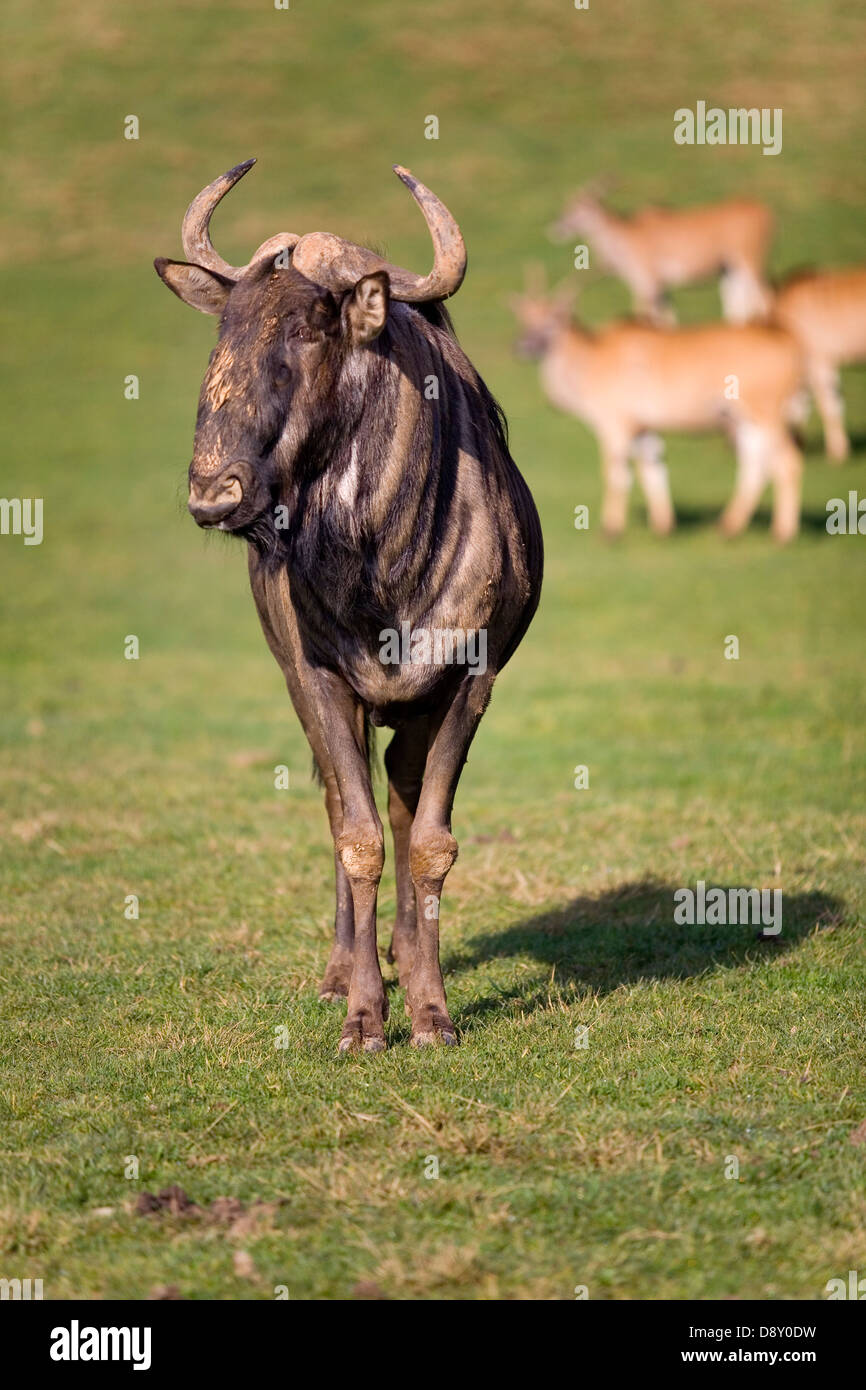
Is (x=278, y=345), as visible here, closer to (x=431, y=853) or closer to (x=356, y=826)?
(x=356, y=826)

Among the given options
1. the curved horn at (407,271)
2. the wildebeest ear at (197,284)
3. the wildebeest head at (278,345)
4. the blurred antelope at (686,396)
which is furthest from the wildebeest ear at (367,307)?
the blurred antelope at (686,396)

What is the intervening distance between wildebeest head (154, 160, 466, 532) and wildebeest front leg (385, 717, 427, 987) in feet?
5.18

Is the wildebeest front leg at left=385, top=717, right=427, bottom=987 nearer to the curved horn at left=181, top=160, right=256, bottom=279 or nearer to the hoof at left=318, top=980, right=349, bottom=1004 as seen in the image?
the hoof at left=318, top=980, right=349, bottom=1004

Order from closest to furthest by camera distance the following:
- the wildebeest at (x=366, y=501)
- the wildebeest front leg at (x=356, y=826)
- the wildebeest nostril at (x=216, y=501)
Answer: the wildebeest nostril at (x=216, y=501) < the wildebeest at (x=366, y=501) < the wildebeest front leg at (x=356, y=826)

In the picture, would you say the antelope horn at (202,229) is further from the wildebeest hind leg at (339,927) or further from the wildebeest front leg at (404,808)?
the wildebeest hind leg at (339,927)

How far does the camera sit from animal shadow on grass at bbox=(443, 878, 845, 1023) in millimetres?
6941

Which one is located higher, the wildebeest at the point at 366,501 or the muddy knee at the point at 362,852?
the wildebeest at the point at 366,501

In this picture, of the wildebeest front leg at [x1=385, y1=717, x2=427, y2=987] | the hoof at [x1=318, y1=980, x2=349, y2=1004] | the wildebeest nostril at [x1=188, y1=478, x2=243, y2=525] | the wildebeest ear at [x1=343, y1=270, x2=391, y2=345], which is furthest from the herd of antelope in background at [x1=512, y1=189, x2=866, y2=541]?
the wildebeest nostril at [x1=188, y1=478, x2=243, y2=525]

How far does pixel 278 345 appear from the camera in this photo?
A: 18.2 feet

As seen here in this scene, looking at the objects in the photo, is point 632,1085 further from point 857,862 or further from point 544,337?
point 544,337

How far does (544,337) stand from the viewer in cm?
2353

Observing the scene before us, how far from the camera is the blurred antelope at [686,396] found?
20.9m

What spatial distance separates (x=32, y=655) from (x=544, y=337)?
9714 mm

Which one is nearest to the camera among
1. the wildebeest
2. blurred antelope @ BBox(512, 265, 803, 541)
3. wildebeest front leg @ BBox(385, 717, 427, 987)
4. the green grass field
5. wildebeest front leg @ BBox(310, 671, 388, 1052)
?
the green grass field
